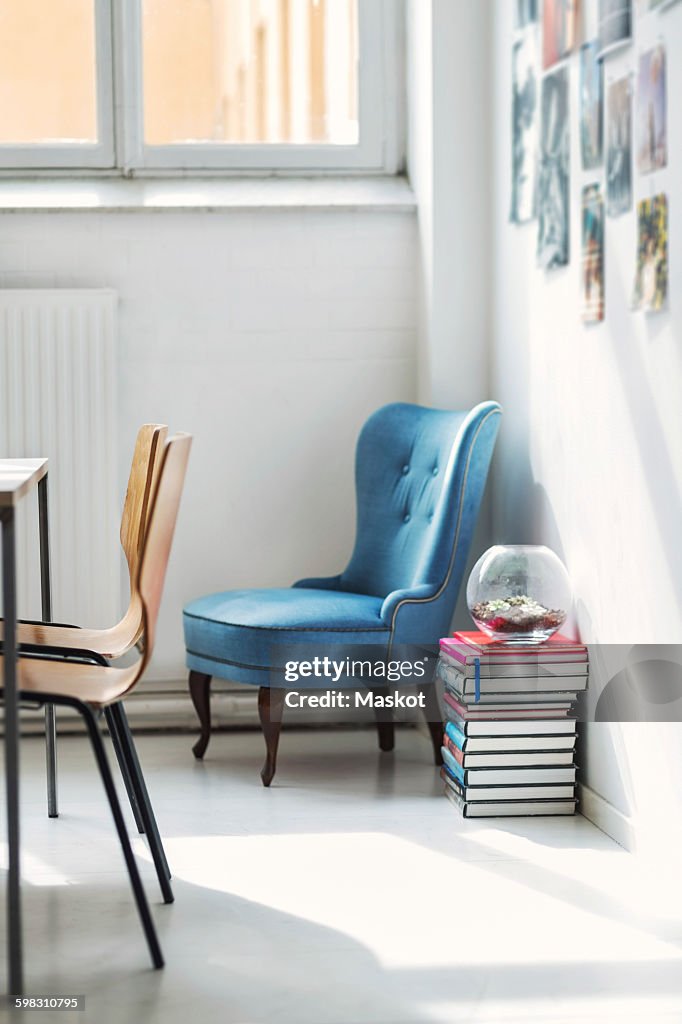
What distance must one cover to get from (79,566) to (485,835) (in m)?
1.48

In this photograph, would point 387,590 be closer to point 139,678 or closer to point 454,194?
point 454,194

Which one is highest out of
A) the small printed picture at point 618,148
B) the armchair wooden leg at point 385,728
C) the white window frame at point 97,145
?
the white window frame at point 97,145

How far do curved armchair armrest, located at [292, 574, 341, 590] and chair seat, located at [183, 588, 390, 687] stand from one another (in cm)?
26

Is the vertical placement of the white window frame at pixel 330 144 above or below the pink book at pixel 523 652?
above

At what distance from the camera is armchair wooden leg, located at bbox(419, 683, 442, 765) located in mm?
3307

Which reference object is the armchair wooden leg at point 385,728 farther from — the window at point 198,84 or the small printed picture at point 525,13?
the small printed picture at point 525,13

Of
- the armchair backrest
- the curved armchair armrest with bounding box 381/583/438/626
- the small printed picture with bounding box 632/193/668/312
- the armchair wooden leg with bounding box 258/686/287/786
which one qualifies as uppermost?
the small printed picture with bounding box 632/193/668/312

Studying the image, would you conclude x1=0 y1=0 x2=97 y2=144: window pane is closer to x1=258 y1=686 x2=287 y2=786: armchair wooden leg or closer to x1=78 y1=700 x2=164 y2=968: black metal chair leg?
x1=258 y1=686 x2=287 y2=786: armchair wooden leg

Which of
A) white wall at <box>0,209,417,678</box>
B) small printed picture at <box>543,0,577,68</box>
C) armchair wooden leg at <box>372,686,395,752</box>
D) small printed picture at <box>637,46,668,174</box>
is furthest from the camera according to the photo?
white wall at <box>0,209,417,678</box>

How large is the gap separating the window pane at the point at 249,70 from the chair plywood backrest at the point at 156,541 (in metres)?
2.03

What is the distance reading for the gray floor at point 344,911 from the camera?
1937 mm

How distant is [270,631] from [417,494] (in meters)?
0.60

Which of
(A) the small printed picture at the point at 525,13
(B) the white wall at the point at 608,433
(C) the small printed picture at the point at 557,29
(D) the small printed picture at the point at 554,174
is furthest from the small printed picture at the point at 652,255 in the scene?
(A) the small printed picture at the point at 525,13

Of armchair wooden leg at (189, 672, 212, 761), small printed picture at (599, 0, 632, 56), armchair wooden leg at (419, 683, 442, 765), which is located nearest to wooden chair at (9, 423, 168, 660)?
armchair wooden leg at (189, 672, 212, 761)
